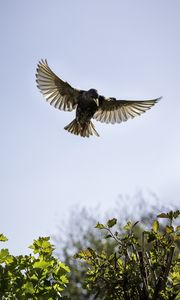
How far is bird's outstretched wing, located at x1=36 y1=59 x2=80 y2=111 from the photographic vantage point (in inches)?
300

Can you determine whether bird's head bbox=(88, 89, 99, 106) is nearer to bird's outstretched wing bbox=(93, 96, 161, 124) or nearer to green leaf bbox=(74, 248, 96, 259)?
bird's outstretched wing bbox=(93, 96, 161, 124)

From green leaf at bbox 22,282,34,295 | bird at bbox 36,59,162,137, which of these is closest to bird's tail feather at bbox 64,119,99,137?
bird at bbox 36,59,162,137

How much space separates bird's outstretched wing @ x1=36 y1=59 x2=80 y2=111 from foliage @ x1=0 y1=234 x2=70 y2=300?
4.60 m

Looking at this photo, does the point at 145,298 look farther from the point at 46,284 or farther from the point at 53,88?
the point at 53,88

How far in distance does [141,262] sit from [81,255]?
54cm

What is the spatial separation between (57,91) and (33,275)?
5123 mm

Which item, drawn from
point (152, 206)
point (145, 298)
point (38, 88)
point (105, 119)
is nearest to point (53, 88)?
point (38, 88)

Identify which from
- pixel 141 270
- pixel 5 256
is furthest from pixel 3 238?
pixel 141 270

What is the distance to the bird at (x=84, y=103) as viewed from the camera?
7270 millimetres

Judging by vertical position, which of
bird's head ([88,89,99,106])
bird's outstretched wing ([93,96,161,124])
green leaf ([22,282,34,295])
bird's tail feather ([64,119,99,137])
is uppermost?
bird's outstretched wing ([93,96,161,124])

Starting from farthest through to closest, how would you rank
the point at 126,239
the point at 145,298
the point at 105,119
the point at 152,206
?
the point at 152,206, the point at 105,119, the point at 126,239, the point at 145,298

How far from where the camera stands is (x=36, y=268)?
3158mm

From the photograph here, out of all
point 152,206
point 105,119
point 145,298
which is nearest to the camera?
point 145,298

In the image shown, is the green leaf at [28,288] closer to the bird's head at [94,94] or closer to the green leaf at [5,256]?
the green leaf at [5,256]
